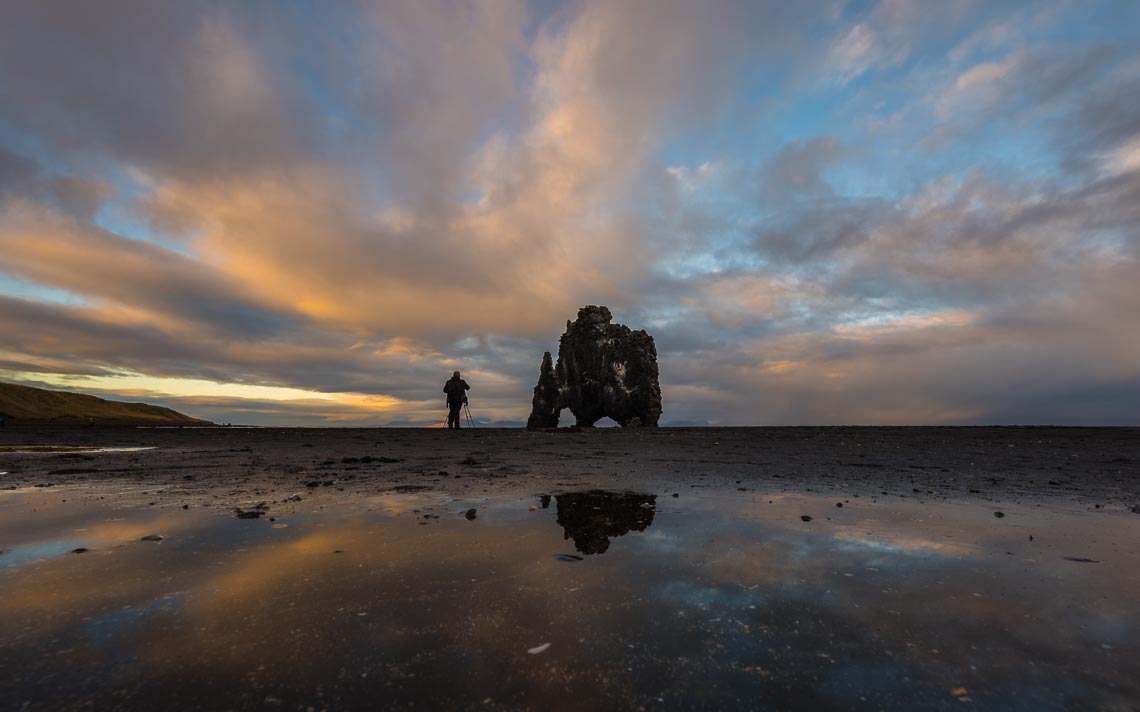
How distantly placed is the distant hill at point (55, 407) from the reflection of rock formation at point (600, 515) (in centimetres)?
7088

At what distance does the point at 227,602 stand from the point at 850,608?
15.4 ft

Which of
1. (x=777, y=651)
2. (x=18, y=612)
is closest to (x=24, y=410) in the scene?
(x=18, y=612)

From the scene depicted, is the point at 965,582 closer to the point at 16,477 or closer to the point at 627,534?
the point at 627,534

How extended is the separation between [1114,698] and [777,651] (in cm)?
159

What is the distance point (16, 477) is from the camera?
10789mm

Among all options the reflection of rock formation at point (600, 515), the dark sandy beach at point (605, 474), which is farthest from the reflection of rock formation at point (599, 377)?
the reflection of rock formation at point (600, 515)

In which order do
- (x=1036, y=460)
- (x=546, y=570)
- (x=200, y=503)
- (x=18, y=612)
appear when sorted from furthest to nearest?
(x=1036, y=460)
(x=200, y=503)
(x=546, y=570)
(x=18, y=612)

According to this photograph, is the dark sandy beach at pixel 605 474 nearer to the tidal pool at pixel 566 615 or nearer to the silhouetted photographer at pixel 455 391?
the tidal pool at pixel 566 615

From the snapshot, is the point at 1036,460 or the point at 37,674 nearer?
the point at 37,674

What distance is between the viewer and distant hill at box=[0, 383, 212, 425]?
6112 cm

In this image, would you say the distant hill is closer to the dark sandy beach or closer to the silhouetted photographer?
the silhouetted photographer

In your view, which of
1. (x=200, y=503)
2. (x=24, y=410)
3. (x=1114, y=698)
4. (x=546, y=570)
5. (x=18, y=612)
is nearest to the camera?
(x=1114, y=698)

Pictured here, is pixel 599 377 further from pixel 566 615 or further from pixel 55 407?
pixel 55 407

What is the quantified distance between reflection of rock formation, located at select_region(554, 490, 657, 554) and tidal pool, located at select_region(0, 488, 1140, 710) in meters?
0.09
